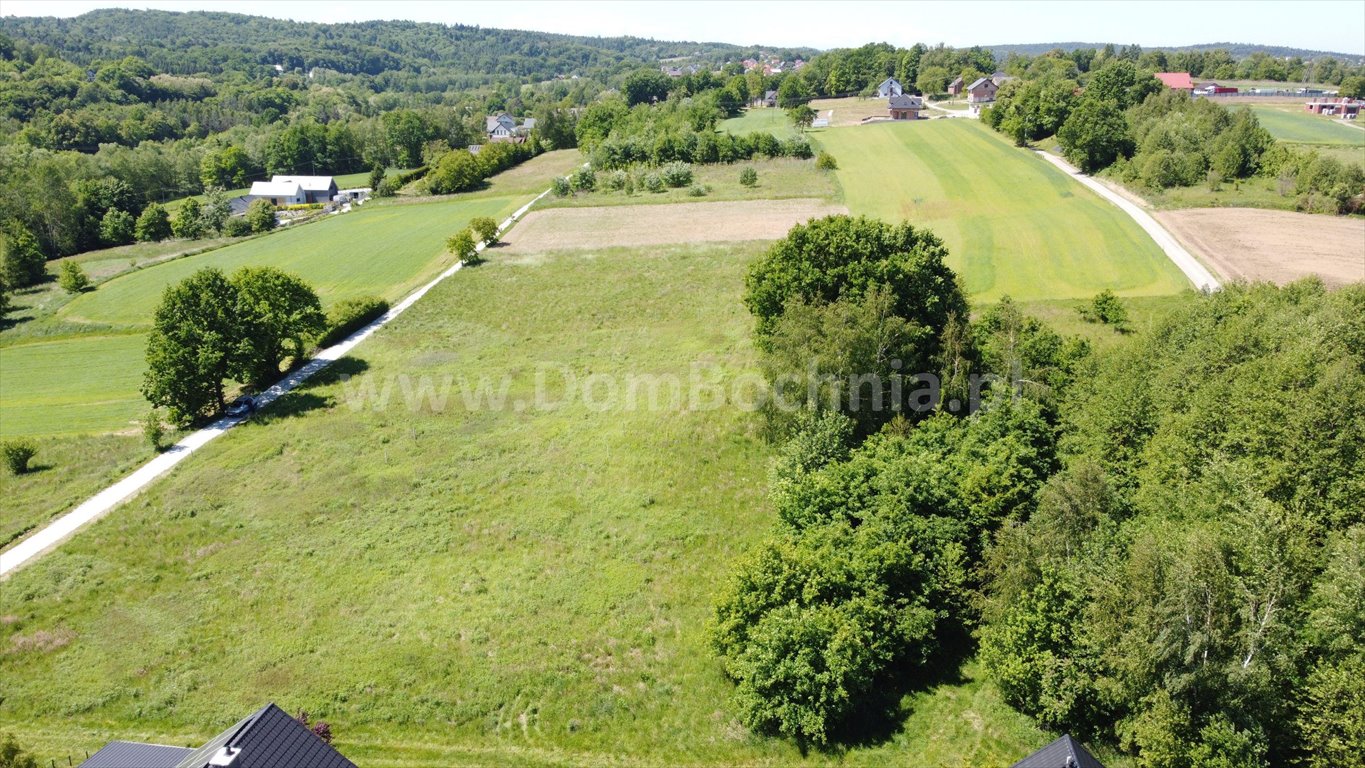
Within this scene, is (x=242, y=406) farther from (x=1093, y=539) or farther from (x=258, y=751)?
(x=1093, y=539)

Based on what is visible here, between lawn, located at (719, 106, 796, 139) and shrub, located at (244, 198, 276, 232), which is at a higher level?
lawn, located at (719, 106, 796, 139)

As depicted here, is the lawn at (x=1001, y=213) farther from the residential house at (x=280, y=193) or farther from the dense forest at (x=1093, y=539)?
the residential house at (x=280, y=193)

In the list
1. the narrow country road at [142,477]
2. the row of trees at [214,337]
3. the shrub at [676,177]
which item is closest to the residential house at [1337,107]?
the shrub at [676,177]

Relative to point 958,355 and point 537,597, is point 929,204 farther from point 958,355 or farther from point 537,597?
point 537,597

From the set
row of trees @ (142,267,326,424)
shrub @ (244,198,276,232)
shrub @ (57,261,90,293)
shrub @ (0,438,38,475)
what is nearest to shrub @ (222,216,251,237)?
shrub @ (244,198,276,232)

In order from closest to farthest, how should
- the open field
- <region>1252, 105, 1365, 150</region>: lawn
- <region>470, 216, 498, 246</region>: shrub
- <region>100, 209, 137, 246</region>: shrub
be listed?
<region>470, 216, 498, 246</region>: shrub < the open field < <region>100, 209, 137, 246</region>: shrub < <region>1252, 105, 1365, 150</region>: lawn

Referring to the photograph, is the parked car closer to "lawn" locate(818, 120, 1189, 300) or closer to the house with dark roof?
the house with dark roof
